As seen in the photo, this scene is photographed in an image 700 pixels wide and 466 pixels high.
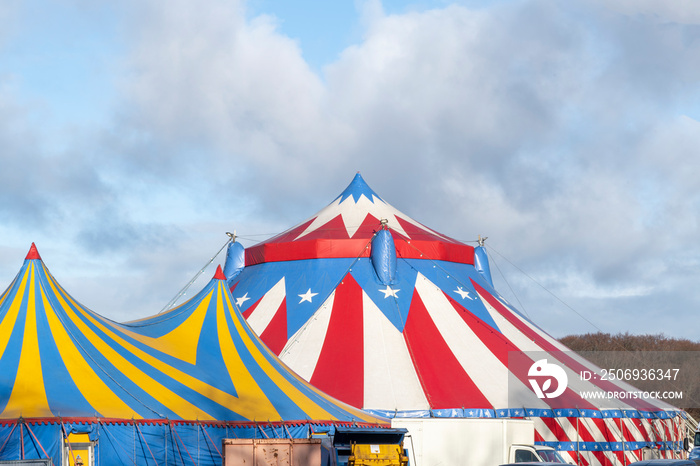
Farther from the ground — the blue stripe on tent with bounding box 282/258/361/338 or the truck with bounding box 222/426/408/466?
the blue stripe on tent with bounding box 282/258/361/338

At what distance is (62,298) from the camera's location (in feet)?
35.0

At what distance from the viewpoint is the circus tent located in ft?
29.5

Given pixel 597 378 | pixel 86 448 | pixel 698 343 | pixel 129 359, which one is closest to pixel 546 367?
pixel 597 378

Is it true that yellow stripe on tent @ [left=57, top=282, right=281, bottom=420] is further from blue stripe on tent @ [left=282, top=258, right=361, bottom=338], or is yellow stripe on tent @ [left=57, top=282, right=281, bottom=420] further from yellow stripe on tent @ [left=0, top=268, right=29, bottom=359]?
blue stripe on tent @ [left=282, top=258, right=361, bottom=338]

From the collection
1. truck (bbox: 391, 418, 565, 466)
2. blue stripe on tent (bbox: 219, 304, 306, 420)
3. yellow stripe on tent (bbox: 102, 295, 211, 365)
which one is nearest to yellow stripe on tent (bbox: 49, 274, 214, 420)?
yellow stripe on tent (bbox: 102, 295, 211, 365)

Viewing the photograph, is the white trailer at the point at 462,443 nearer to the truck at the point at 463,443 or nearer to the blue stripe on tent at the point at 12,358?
the truck at the point at 463,443

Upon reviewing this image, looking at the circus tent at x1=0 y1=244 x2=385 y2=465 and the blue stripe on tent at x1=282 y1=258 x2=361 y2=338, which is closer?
the circus tent at x1=0 y1=244 x2=385 y2=465

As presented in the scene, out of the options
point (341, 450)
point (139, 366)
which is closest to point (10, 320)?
point (139, 366)

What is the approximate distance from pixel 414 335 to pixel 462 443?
145 inches

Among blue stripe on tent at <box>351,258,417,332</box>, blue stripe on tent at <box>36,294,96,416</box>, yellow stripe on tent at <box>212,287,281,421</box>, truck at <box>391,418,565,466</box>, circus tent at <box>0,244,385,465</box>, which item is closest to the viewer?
circus tent at <box>0,244,385,465</box>

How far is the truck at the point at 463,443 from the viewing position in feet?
35.8

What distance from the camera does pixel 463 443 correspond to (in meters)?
10.9

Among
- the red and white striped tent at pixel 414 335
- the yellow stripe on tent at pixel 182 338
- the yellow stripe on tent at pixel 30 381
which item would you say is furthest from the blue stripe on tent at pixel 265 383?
the yellow stripe on tent at pixel 30 381

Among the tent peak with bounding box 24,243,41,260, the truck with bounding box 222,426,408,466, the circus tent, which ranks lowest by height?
the truck with bounding box 222,426,408,466
